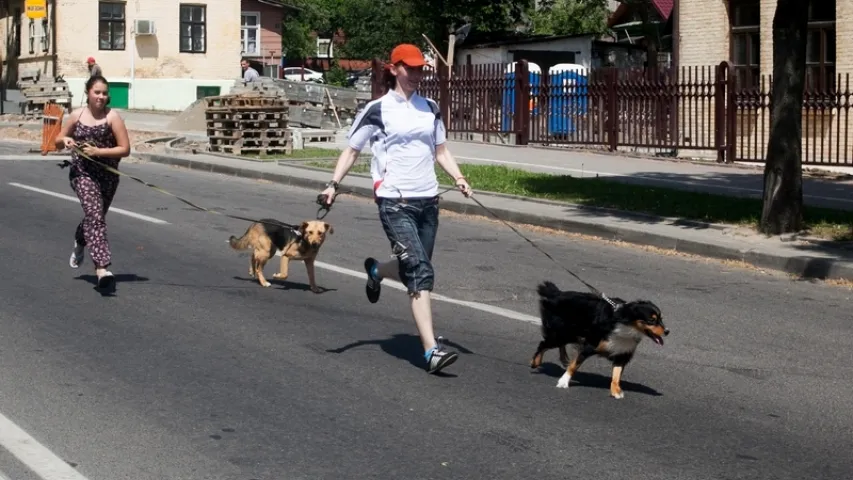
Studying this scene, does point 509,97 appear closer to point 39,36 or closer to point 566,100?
point 566,100

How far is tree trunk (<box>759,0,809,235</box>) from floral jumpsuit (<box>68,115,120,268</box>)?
24.9ft

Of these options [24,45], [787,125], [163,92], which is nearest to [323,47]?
[24,45]

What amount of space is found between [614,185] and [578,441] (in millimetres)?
13223

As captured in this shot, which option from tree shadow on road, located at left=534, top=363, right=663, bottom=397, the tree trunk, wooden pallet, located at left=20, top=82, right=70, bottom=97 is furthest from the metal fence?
tree shadow on road, located at left=534, top=363, right=663, bottom=397

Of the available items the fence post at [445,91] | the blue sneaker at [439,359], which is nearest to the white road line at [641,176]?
the fence post at [445,91]

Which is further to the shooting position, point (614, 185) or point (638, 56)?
point (638, 56)

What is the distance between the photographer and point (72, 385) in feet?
24.6

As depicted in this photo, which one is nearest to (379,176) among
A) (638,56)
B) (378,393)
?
(378,393)

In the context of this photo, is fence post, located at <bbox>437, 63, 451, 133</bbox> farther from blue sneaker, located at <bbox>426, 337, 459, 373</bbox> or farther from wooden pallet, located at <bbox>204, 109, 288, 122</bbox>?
blue sneaker, located at <bbox>426, 337, 459, 373</bbox>

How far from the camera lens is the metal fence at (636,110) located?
76.3 feet

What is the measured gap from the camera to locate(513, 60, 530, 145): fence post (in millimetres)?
28219

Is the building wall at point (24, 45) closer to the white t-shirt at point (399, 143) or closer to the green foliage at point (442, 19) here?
the green foliage at point (442, 19)

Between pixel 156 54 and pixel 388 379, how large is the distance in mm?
45978

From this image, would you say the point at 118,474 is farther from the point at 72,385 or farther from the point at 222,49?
the point at 222,49
